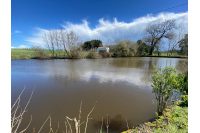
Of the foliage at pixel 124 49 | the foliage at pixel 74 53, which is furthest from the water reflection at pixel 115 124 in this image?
the foliage at pixel 124 49

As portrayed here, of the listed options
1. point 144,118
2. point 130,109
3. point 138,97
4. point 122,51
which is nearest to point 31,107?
point 130,109

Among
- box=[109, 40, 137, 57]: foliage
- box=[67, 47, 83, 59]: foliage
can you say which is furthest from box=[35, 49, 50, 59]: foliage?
box=[109, 40, 137, 57]: foliage

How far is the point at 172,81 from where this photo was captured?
2451mm

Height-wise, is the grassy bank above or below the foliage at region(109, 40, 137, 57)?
below

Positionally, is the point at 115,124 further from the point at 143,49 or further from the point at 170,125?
the point at 143,49

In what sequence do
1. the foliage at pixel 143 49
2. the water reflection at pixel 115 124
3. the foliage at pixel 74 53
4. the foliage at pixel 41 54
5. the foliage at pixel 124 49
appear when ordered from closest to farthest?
the water reflection at pixel 115 124 → the foliage at pixel 41 54 → the foliage at pixel 74 53 → the foliage at pixel 124 49 → the foliage at pixel 143 49

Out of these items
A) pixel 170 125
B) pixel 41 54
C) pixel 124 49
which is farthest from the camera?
pixel 124 49

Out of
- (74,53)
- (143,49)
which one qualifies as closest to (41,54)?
(74,53)

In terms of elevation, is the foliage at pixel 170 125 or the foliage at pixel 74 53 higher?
the foliage at pixel 74 53

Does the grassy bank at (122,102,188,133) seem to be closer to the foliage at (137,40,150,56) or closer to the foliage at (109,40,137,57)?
the foliage at (109,40,137,57)

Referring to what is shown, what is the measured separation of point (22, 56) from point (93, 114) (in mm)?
27285

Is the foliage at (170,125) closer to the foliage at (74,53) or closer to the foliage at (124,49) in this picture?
the foliage at (74,53)

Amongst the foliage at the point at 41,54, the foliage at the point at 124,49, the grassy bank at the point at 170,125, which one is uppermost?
the foliage at the point at 124,49

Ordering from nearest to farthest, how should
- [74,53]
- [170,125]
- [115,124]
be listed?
[170,125], [115,124], [74,53]
